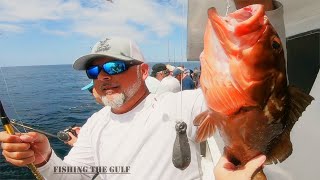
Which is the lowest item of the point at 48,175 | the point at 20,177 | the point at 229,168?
the point at 20,177

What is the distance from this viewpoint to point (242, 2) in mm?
1348

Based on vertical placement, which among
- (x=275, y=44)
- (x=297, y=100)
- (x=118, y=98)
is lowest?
(x=118, y=98)

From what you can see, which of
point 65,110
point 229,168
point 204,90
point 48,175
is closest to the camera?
point 204,90

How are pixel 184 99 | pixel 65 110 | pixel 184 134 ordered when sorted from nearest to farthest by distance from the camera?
pixel 184 134
pixel 184 99
pixel 65 110

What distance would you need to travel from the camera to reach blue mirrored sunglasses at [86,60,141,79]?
2284 mm

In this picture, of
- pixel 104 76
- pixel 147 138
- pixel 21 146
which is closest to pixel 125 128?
pixel 147 138

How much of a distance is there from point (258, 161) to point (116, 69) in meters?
1.34

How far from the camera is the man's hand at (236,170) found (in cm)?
115

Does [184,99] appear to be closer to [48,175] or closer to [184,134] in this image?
[184,134]

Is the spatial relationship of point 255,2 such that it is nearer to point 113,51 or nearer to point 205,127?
point 205,127

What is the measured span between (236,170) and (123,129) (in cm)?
118

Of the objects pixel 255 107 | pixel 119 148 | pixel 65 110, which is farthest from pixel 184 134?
pixel 65 110

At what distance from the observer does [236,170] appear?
1.22 metres

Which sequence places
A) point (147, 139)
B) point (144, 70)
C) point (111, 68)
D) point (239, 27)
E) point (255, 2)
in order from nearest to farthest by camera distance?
1. point (239, 27)
2. point (255, 2)
3. point (147, 139)
4. point (111, 68)
5. point (144, 70)
